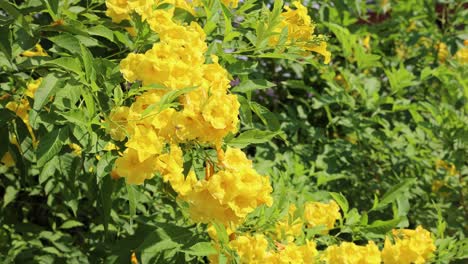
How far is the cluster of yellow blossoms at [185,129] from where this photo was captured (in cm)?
112

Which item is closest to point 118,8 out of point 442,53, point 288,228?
point 288,228

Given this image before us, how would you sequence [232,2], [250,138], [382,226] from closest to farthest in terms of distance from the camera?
[250,138] → [232,2] → [382,226]

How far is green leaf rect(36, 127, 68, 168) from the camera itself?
48.3 inches

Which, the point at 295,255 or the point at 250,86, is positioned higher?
the point at 250,86

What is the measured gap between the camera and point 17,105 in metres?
1.60

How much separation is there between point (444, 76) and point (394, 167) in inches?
20.3

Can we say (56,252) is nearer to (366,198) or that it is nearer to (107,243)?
(107,243)

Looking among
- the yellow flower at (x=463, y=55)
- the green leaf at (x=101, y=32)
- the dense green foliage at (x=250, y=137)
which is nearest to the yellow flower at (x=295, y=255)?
the dense green foliage at (x=250, y=137)

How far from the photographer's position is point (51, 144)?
1239 millimetres

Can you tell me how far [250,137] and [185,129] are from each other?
0.85 feet

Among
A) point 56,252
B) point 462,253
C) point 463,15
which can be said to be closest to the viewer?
point 462,253

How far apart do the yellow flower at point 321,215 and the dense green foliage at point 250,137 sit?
4 cm

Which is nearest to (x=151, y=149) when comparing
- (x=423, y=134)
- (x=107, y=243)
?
(x=107, y=243)

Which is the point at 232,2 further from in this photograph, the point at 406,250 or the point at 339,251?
the point at 406,250
